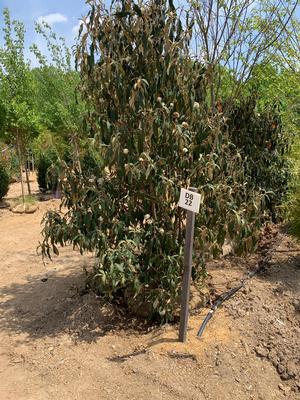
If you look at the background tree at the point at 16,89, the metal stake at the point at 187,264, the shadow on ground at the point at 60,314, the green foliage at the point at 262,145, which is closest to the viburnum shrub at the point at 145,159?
the metal stake at the point at 187,264

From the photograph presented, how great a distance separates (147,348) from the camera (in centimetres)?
337

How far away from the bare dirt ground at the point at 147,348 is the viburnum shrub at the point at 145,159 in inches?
16.3

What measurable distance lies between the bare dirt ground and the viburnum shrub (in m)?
0.41

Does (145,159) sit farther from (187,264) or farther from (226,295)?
(226,295)

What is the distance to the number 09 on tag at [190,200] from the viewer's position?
3.09m

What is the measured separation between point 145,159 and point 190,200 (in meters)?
0.48

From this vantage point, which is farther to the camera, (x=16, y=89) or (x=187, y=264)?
(x=16, y=89)

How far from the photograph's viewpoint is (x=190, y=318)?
3.82 meters

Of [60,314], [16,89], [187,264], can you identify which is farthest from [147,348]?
[16,89]

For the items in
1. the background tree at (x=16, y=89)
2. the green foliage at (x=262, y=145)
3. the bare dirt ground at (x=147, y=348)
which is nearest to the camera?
the bare dirt ground at (x=147, y=348)

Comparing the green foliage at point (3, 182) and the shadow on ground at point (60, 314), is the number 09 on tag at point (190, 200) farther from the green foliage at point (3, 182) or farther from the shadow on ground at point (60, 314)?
the green foliage at point (3, 182)

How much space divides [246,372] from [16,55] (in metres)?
9.09

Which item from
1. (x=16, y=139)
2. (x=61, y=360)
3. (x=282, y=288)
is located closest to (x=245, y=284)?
(x=282, y=288)

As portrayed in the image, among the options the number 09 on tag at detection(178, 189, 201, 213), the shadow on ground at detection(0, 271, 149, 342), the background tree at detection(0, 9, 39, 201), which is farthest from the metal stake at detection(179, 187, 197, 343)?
the background tree at detection(0, 9, 39, 201)
